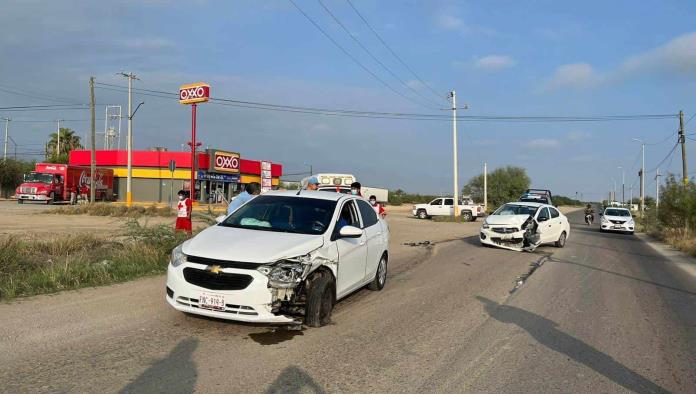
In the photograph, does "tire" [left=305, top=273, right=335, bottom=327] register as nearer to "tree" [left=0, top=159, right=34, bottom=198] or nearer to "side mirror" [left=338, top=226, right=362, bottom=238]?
"side mirror" [left=338, top=226, right=362, bottom=238]

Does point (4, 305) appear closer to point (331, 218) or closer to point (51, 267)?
point (51, 267)

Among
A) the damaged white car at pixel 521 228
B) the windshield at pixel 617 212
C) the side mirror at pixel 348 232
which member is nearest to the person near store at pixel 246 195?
the side mirror at pixel 348 232

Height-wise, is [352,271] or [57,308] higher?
[352,271]

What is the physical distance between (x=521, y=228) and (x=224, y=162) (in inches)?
1583

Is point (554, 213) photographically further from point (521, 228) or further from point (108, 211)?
point (108, 211)

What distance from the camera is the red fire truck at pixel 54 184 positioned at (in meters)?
40.3

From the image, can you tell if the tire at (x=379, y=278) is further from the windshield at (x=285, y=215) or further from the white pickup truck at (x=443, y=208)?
the white pickup truck at (x=443, y=208)

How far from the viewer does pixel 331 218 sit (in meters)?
7.10

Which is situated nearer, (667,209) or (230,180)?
(667,209)

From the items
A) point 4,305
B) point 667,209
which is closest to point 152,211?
point 4,305

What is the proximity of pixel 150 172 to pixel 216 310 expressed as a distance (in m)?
→ 48.5

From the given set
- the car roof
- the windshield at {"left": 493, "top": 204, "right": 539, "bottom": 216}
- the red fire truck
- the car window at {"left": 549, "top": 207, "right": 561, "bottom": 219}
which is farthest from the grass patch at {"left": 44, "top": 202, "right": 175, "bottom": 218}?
the car roof

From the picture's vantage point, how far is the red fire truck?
40.3m

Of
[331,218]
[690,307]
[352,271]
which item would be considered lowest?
[690,307]
